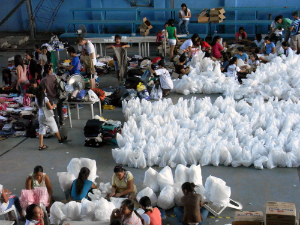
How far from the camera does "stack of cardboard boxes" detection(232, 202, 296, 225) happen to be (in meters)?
4.24

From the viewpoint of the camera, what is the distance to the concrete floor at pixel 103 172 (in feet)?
18.5

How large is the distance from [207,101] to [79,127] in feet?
8.81

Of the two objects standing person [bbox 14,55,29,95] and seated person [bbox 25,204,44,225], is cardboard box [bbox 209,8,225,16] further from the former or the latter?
seated person [bbox 25,204,44,225]

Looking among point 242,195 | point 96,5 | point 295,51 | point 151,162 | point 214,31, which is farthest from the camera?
point 96,5

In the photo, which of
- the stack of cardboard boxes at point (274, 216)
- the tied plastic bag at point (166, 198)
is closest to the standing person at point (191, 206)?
the tied plastic bag at point (166, 198)

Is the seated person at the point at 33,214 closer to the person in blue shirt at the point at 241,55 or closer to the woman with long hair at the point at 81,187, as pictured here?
the woman with long hair at the point at 81,187

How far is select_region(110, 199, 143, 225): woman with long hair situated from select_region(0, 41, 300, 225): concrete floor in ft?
2.79

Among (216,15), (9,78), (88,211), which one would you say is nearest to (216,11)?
(216,15)

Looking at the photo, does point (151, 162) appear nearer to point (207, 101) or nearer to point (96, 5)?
point (207, 101)

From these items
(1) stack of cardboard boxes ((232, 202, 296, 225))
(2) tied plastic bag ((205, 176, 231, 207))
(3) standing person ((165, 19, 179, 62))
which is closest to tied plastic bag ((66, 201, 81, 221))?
(2) tied plastic bag ((205, 176, 231, 207))

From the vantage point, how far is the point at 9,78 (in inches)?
422

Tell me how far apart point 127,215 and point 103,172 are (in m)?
2.10

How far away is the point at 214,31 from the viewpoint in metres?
14.8

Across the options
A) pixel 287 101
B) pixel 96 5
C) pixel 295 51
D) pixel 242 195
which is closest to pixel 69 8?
pixel 96 5
